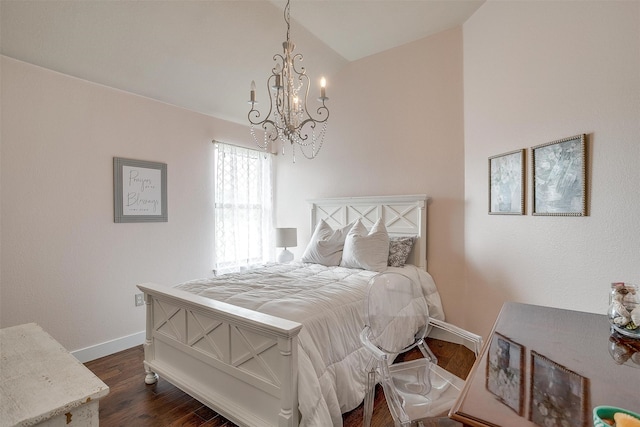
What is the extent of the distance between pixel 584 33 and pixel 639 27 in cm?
30

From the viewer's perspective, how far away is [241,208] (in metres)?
4.00

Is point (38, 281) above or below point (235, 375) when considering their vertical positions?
above

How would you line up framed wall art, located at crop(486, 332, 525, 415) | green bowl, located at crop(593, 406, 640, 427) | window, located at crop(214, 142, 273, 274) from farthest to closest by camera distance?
window, located at crop(214, 142, 273, 274)
framed wall art, located at crop(486, 332, 525, 415)
green bowl, located at crop(593, 406, 640, 427)

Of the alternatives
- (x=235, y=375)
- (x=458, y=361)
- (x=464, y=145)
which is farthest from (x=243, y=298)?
(x=464, y=145)

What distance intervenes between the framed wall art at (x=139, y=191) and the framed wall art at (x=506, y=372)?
3161 millimetres

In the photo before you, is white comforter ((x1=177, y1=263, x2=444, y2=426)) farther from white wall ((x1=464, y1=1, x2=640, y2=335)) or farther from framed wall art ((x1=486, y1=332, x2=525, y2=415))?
white wall ((x1=464, y1=1, x2=640, y2=335))

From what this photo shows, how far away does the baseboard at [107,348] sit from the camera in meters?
2.58

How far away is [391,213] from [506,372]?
99.7 inches

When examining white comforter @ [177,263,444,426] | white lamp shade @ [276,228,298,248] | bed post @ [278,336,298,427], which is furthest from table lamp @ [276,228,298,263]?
bed post @ [278,336,298,427]

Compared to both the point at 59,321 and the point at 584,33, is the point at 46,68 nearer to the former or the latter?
the point at 59,321

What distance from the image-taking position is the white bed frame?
4.83 feet

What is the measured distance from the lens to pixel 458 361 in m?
2.56

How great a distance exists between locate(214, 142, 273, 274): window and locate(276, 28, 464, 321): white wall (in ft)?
1.88

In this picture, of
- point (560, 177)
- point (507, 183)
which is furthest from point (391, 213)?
point (560, 177)
